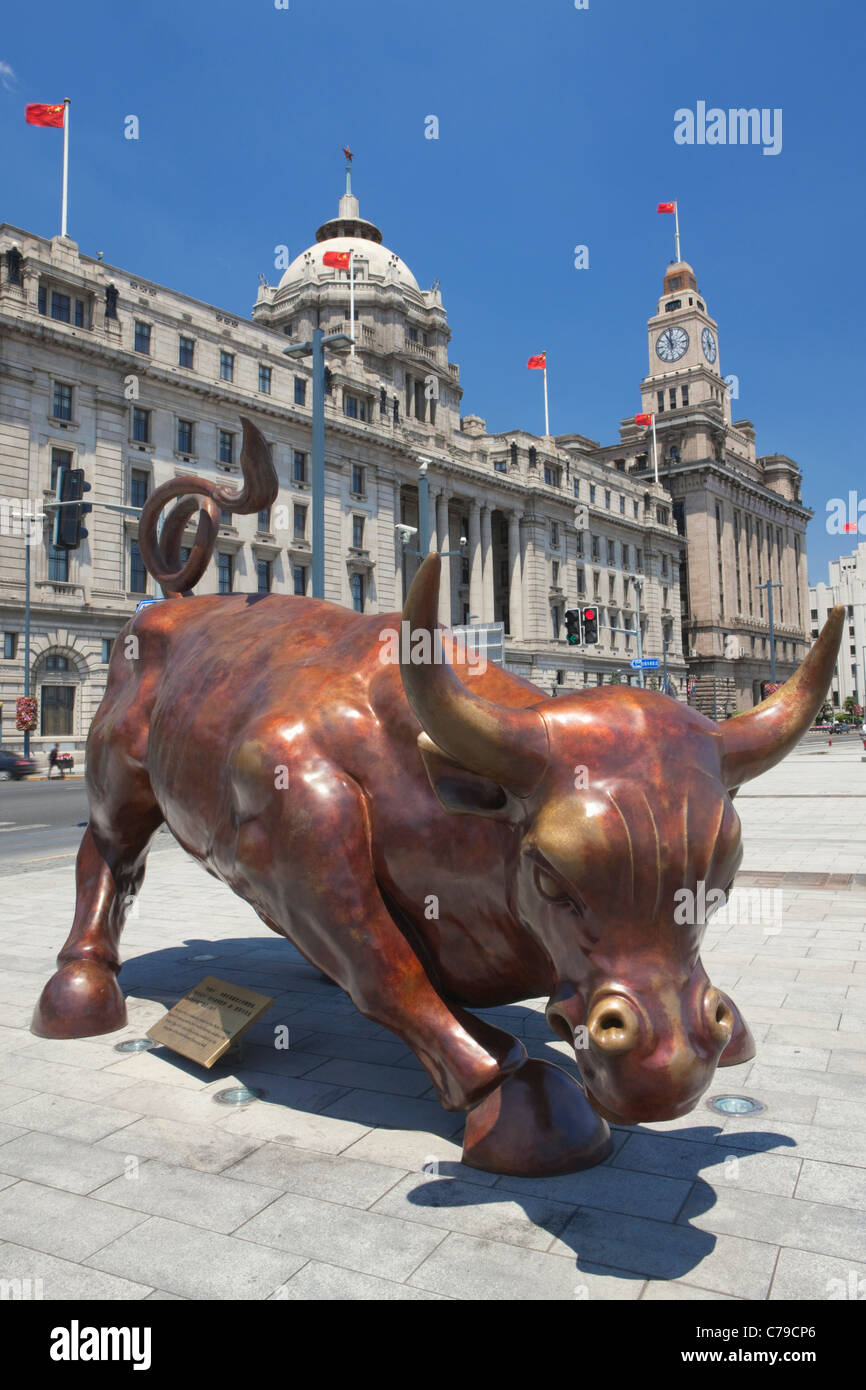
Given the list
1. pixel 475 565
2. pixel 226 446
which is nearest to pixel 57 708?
pixel 226 446

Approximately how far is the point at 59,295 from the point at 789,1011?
112 ft

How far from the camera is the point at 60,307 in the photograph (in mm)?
31953

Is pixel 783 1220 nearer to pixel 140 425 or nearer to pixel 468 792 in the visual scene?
pixel 468 792

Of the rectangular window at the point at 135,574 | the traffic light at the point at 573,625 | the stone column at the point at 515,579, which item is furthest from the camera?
the stone column at the point at 515,579

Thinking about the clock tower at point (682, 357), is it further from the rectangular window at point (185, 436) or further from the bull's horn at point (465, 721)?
the bull's horn at point (465, 721)

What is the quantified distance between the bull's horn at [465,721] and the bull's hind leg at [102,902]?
2.67 m

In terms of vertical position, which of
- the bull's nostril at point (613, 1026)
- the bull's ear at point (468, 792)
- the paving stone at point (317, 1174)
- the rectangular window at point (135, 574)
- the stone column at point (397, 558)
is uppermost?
the stone column at point (397, 558)

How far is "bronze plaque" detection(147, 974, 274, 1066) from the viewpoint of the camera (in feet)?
13.3

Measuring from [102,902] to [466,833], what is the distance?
272 centimetres

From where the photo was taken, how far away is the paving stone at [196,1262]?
8.01 ft

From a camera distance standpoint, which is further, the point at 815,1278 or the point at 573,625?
the point at 573,625

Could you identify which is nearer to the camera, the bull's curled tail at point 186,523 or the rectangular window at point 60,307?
the bull's curled tail at point 186,523

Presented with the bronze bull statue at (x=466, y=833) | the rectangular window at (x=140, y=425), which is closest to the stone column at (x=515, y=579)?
the rectangular window at (x=140, y=425)
